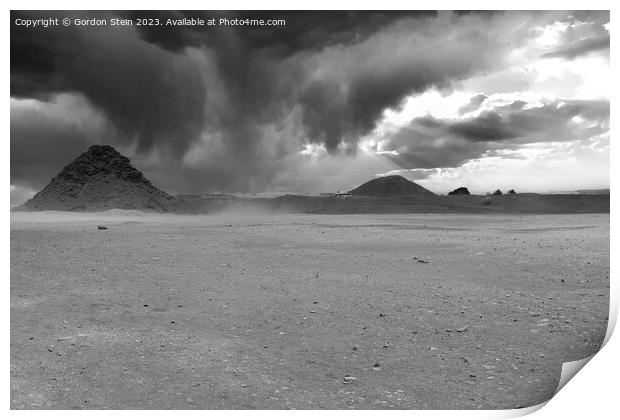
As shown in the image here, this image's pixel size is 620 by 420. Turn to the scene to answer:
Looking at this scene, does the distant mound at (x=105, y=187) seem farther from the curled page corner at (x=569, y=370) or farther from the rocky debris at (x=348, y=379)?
the curled page corner at (x=569, y=370)

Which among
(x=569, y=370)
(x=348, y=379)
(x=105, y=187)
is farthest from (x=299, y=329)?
(x=105, y=187)

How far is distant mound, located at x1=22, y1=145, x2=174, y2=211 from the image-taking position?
3244cm

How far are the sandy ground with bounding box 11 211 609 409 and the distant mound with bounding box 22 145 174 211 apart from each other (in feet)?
79.0

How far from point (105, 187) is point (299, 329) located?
33152 mm

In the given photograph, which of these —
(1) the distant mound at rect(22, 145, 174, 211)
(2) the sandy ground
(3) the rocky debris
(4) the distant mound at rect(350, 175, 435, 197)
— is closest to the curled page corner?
(2) the sandy ground

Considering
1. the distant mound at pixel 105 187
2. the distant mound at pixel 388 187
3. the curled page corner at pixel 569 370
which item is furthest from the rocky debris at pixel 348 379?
the distant mound at pixel 105 187

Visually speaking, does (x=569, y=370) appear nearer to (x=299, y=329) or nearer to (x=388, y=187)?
(x=299, y=329)

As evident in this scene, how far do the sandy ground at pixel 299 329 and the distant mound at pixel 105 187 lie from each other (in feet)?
79.0

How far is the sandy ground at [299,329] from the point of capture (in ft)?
13.0

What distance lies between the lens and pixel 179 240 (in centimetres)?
1350

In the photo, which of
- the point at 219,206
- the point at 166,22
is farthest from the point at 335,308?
the point at 219,206

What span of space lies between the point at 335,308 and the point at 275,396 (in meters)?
2.44

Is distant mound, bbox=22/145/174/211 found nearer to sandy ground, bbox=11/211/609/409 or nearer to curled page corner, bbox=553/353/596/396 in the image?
sandy ground, bbox=11/211/609/409
